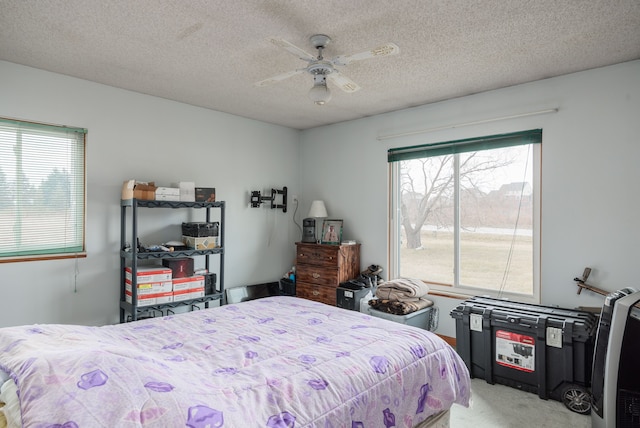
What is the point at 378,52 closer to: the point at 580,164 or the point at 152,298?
the point at 580,164

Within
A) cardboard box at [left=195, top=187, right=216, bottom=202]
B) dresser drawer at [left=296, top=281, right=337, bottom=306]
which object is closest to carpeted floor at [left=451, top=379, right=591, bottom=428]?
dresser drawer at [left=296, top=281, right=337, bottom=306]

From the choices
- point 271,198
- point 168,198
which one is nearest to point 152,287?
point 168,198

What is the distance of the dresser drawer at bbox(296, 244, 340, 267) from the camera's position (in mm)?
4254

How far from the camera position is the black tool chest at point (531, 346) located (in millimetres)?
2551

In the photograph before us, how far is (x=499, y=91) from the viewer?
11.5ft

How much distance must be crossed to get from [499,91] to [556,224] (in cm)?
135

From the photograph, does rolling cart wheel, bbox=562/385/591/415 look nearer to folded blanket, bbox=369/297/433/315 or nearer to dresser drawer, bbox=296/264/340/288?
folded blanket, bbox=369/297/433/315

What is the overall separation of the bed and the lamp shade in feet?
7.83

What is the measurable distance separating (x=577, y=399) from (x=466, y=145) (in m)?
2.33

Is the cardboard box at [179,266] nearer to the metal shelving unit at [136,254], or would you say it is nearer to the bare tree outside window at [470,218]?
the metal shelving unit at [136,254]

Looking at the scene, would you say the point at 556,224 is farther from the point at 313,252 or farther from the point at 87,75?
the point at 87,75

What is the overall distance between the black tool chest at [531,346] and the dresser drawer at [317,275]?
1480mm

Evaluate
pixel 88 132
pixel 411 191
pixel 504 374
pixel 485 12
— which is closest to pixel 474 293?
pixel 504 374

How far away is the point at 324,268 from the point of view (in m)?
4.34
